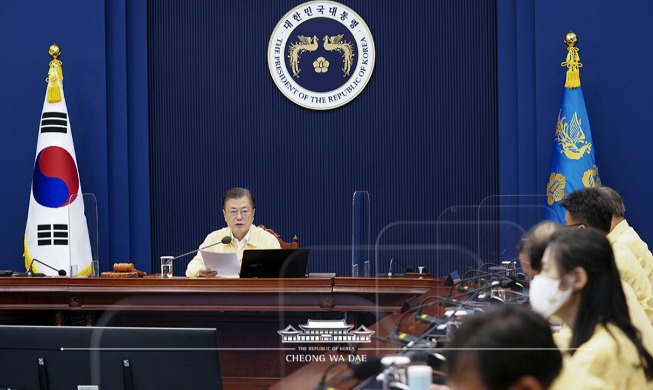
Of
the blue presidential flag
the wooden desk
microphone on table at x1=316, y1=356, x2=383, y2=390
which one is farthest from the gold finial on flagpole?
microphone on table at x1=316, y1=356, x2=383, y2=390

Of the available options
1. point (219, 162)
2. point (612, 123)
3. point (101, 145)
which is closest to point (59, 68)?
point (101, 145)

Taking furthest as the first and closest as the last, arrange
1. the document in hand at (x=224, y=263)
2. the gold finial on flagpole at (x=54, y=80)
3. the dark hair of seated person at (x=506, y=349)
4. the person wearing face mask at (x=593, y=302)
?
the gold finial on flagpole at (x=54, y=80)
the document in hand at (x=224, y=263)
the person wearing face mask at (x=593, y=302)
the dark hair of seated person at (x=506, y=349)

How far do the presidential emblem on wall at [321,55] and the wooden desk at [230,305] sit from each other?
2981 mm

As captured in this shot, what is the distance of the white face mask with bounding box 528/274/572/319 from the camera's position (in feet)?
6.26

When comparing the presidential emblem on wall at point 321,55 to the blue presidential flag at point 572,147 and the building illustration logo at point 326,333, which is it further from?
the building illustration logo at point 326,333

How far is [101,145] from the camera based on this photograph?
6738 mm

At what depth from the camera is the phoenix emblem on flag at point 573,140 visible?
598 cm

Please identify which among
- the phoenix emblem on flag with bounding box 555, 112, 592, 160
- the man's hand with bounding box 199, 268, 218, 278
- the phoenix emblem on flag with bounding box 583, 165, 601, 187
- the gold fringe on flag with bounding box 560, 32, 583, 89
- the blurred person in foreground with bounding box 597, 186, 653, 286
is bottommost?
the man's hand with bounding box 199, 268, 218, 278

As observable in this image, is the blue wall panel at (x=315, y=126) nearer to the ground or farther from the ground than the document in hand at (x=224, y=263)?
farther from the ground

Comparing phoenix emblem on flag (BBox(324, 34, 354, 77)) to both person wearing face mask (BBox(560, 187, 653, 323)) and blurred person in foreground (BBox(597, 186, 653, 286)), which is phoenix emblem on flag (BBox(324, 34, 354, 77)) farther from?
person wearing face mask (BBox(560, 187, 653, 323))

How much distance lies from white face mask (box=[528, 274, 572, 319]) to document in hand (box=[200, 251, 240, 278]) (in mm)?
2666

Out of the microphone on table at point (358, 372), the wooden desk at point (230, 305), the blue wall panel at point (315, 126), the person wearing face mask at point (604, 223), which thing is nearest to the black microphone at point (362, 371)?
the microphone on table at point (358, 372)

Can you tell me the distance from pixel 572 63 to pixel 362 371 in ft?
15.4

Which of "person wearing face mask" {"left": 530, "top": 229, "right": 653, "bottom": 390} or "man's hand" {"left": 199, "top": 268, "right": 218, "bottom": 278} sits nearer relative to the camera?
"person wearing face mask" {"left": 530, "top": 229, "right": 653, "bottom": 390}
